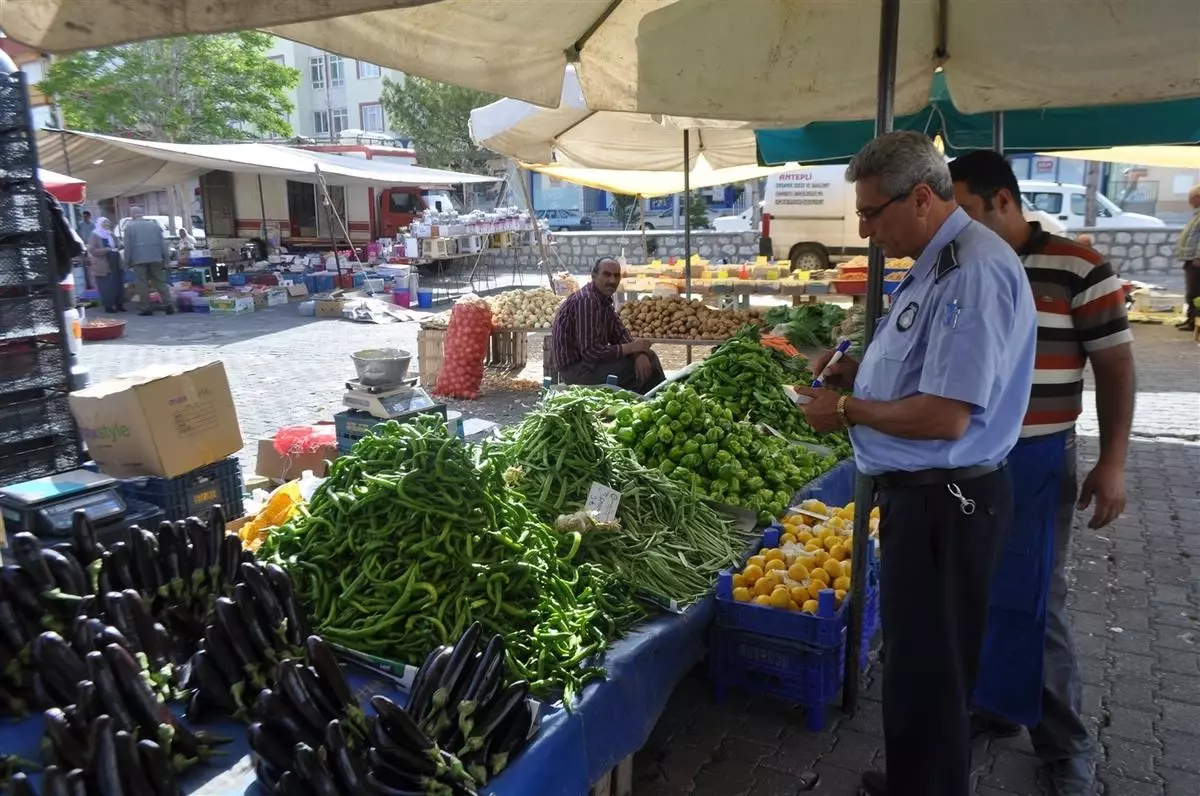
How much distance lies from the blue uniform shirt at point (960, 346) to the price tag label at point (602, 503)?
1439mm

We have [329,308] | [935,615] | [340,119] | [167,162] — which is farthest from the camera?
[340,119]

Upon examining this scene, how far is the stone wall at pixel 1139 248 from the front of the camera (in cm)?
1758

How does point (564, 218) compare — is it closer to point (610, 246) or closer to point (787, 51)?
point (610, 246)

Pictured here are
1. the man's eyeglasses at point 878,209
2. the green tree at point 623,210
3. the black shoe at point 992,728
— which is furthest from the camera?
the green tree at point 623,210

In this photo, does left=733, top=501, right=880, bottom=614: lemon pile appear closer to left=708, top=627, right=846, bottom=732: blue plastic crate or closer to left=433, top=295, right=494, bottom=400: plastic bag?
left=708, top=627, right=846, bottom=732: blue plastic crate

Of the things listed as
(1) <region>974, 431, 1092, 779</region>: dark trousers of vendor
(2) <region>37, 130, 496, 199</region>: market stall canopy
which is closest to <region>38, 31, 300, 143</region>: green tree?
(2) <region>37, 130, 496, 199</region>: market stall canopy

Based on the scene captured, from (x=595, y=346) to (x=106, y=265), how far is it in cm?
1516

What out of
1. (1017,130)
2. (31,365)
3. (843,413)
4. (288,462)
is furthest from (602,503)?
(1017,130)

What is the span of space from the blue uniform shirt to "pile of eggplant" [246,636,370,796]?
1758 mm

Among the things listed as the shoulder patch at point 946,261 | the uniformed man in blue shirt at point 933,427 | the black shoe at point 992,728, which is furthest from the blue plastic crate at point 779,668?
the shoulder patch at point 946,261

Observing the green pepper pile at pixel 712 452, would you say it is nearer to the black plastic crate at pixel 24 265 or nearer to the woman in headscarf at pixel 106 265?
the black plastic crate at pixel 24 265

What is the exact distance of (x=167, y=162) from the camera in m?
18.8

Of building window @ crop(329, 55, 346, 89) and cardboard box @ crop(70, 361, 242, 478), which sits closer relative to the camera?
cardboard box @ crop(70, 361, 242, 478)

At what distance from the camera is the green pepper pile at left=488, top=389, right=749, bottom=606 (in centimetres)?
369
